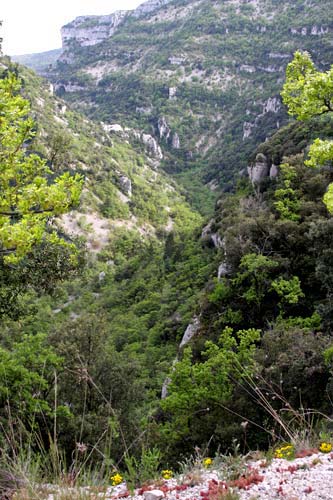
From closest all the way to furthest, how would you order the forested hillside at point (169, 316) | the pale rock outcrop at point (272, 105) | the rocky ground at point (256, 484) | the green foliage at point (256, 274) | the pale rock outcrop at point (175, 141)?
1. the rocky ground at point (256, 484)
2. the forested hillside at point (169, 316)
3. the green foliage at point (256, 274)
4. the pale rock outcrop at point (272, 105)
5. the pale rock outcrop at point (175, 141)

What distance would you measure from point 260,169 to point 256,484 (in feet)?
101

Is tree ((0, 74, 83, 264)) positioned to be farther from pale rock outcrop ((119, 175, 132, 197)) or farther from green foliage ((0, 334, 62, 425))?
pale rock outcrop ((119, 175, 132, 197))

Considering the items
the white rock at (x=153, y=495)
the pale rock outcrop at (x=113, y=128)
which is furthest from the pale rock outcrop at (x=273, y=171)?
the pale rock outcrop at (x=113, y=128)

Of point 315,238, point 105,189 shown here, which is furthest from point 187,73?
point 315,238

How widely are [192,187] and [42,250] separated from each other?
12595cm

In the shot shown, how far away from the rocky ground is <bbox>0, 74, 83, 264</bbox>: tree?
3.35 metres

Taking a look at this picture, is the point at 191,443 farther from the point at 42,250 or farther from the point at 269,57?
the point at 269,57

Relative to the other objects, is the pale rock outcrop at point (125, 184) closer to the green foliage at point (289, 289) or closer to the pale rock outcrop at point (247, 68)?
the green foliage at point (289, 289)

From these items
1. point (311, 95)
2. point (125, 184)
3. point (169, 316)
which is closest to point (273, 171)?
point (169, 316)

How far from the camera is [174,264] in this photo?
147ft

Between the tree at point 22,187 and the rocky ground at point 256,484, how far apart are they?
3.35 meters

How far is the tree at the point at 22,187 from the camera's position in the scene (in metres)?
5.73

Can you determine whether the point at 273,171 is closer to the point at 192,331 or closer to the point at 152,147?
the point at 192,331

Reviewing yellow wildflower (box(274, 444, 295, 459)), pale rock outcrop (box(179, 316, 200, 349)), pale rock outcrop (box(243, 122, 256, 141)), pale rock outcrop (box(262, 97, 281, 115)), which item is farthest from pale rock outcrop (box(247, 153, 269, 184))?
pale rock outcrop (box(243, 122, 256, 141))
